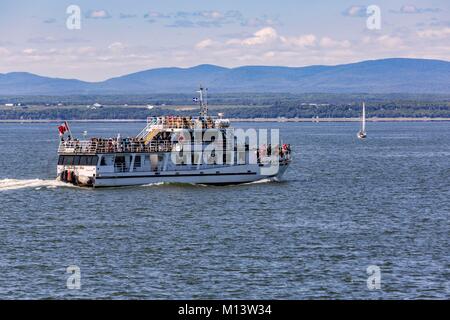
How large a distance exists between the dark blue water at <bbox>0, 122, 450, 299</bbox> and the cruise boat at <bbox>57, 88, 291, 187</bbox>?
4.12 feet

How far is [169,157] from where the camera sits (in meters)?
82.1

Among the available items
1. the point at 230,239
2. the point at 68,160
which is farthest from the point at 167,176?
the point at 230,239

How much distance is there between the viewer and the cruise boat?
80688 mm

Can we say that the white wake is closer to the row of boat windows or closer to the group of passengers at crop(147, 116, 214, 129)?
the row of boat windows

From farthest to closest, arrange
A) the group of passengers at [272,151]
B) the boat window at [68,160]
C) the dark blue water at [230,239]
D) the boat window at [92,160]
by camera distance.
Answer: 1. the group of passengers at [272,151]
2. the boat window at [68,160]
3. the boat window at [92,160]
4. the dark blue water at [230,239]

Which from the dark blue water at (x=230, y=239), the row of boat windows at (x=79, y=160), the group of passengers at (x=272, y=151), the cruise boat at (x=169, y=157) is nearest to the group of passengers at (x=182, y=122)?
the cruise boat at (x=169, y=157)

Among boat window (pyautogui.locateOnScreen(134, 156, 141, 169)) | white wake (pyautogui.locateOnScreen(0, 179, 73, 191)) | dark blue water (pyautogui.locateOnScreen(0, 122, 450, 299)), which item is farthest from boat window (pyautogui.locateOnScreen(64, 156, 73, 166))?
boat window (pyautogui.locateOnScreen(134, 156, 141, 169))

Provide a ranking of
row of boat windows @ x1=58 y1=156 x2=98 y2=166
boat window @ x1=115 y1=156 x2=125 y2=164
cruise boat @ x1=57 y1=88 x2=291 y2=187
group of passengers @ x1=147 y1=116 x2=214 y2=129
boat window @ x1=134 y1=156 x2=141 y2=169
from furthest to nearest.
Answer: group of passengers @ x1=147 y1=116 x2=214 y2=129 < boat window @ x1=134 y1=156 x2=141 y2=169 < boat window @ x1=115 y1=156 x2=125 y2=164 < cruise boat @ x1=57 y1=88 x2=291 y2=187 < row of boat windows @ x1=58 y1=156 x2=98 y2=166

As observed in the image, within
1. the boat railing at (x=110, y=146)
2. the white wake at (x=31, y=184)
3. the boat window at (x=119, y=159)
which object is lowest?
the white wake at (x=31, y=184)

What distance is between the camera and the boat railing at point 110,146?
80.5m

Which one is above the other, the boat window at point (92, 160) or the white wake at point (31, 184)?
the boat window at point (92, 160)

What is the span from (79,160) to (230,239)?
91.3ft

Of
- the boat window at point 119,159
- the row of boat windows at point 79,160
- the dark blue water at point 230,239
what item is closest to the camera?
the dark blue water at point 230,239

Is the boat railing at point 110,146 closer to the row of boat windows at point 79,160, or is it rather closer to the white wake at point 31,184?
the row of boat windows at point 79,160
